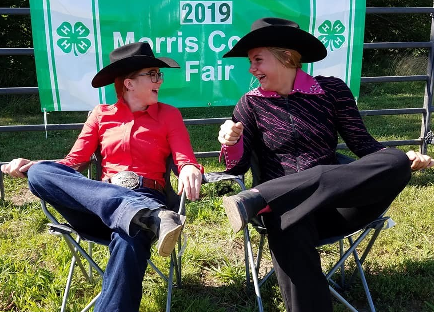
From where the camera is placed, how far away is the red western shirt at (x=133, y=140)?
267 centimetres

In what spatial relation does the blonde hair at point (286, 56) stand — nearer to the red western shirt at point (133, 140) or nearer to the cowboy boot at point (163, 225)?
the red western shirt at point (133, 140)

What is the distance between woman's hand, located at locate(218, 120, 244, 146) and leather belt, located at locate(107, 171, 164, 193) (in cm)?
52

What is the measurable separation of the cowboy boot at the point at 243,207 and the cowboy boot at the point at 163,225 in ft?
0.76

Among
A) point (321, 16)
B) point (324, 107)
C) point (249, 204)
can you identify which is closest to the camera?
point (249, 204)

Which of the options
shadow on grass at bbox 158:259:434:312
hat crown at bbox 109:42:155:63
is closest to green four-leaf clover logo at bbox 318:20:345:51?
hat crown at bbox 109:42:155:63

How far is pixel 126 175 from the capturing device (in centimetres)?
259

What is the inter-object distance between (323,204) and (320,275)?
1.08 ft

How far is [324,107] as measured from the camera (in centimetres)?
261

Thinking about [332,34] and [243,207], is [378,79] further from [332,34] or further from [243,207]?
[243,207]

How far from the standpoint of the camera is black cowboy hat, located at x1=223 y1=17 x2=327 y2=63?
2467 mm

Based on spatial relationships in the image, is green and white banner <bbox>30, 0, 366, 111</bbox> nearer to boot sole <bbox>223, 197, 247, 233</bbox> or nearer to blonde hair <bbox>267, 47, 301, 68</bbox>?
blonde hair <bbox>267, 47, 301, 68</bbox>

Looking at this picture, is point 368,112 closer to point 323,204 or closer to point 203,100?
point 203,100

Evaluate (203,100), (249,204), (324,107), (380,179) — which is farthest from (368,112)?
(249,204)

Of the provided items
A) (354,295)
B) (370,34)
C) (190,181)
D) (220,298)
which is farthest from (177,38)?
(370,34)
